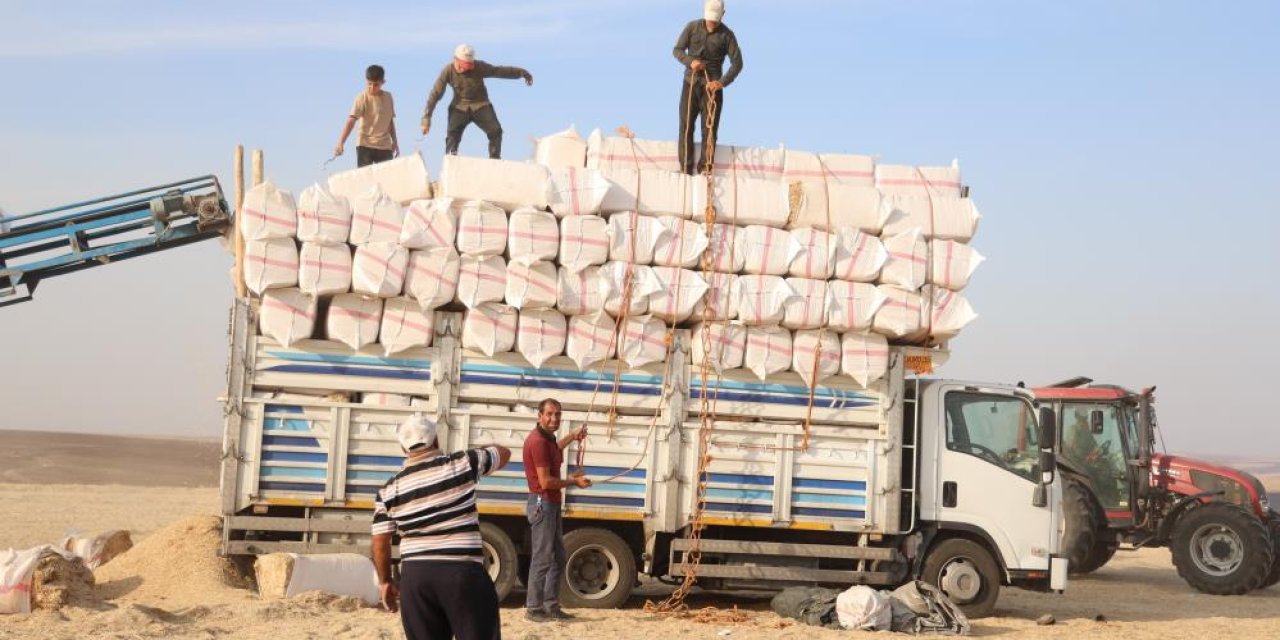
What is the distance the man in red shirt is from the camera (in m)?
11.9

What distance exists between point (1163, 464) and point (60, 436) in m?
55.0

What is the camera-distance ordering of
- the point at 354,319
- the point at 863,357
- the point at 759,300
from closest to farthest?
the point at 354,319
the point at 759,300
the point at 863,357

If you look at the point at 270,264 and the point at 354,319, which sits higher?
the point at 270,264

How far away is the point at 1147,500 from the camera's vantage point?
19.4m

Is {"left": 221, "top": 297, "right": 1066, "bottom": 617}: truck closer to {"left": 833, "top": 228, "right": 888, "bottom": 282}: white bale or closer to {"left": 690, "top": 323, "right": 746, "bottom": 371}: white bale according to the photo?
{"left": 690, "top": 323, "right": 746, "bottom": 371}: white bale

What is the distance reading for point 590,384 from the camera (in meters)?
12.8

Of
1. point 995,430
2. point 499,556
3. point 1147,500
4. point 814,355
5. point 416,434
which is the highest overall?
point 814,355

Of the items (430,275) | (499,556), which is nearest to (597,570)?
(499,556)

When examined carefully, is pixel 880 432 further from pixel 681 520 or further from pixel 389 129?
pixel 389 129

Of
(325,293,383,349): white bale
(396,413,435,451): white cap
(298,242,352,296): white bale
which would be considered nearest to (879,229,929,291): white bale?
(325,293,383,349): white bale

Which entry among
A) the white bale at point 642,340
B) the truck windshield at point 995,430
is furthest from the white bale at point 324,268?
the truck windshield at point 995,430

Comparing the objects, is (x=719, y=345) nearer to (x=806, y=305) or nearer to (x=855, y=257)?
(x=806, y=305)

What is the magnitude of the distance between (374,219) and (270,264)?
2.99 ft

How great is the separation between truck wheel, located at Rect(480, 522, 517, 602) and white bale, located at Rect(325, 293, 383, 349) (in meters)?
1.85
